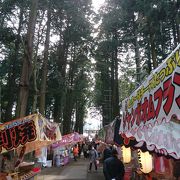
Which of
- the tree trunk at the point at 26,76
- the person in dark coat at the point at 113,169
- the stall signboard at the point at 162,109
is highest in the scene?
the tree trunk at the point at 26,76

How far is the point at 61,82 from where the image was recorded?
2469 centimetres

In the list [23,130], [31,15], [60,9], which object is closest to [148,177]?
[23,130]

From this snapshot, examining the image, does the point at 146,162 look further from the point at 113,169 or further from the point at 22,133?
the point at 22,133

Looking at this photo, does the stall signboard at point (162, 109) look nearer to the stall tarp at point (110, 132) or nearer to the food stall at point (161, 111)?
the food stall at point (161, 111)

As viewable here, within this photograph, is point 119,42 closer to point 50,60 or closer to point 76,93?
point 50,60

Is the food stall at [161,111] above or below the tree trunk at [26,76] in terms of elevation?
below

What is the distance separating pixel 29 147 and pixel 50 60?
16.2 meters

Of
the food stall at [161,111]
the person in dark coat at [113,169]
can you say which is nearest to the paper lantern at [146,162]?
the person in dark coat at [113,169]

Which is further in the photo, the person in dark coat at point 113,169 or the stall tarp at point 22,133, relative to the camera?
the stall tarp at point 22,133

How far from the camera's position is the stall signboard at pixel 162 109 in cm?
340

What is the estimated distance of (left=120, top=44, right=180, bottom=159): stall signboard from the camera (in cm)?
340

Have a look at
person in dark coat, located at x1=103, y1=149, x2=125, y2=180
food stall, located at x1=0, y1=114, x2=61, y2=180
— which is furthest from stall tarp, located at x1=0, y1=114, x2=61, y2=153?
person in dark coat, located at x1=103, y1=149, x2=125, y2=180

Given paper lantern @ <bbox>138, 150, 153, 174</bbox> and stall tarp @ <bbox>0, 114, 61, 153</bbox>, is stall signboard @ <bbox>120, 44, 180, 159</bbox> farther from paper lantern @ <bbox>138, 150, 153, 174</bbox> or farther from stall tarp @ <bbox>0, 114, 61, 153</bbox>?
stall tarp @ <bbox>0, 114, 61, 153</bbox>

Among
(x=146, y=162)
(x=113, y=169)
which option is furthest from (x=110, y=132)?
(x=113, y=169)
